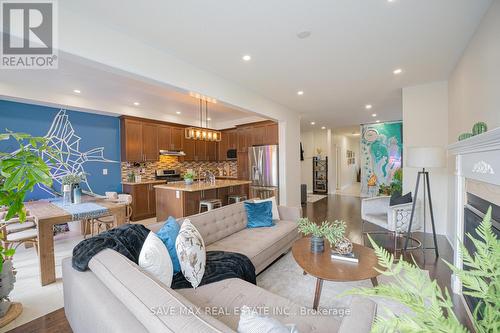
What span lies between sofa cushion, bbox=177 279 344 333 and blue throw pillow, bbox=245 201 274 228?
135 centimetres

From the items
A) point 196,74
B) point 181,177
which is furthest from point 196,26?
point 181,177

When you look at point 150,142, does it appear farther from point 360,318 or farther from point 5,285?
point 360,318

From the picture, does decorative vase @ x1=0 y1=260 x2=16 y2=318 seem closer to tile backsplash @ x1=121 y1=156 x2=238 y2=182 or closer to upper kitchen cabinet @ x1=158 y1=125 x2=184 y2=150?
tile backsplash @ x1=121 y1=156 x2=238 y2=182

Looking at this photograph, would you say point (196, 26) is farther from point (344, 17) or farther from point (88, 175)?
point (88, 175)

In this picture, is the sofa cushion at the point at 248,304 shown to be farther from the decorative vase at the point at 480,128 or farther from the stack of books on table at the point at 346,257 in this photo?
the decorative vase at the point at 480,128

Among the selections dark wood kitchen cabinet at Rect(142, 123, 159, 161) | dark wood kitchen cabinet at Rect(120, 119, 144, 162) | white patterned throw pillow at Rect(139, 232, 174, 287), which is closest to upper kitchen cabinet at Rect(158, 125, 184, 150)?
dark wood kitchen cabinet at Rect(142, 123, 159, 161)

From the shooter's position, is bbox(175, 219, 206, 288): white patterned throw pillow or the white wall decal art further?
the white wall decal art

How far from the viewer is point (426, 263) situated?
9.39ft

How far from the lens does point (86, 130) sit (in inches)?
195

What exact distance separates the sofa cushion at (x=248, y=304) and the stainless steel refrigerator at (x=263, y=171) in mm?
3962

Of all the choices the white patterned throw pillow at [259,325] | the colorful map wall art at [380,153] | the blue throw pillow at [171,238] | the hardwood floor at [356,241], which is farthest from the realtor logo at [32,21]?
the colorful map wall art at [380,153]

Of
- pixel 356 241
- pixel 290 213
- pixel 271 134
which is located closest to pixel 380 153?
pixel 271 134

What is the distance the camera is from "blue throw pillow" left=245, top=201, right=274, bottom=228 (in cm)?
306

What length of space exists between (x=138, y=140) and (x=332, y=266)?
5360 mm
